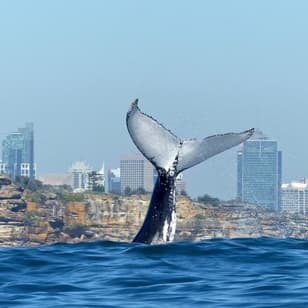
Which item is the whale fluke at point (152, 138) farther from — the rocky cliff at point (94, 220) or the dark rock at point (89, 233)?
the dark rock at point (89, 233)

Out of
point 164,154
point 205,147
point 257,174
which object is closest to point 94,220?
point 257,174

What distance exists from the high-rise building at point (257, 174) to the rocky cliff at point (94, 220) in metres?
61.7

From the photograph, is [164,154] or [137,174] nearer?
[164,154]

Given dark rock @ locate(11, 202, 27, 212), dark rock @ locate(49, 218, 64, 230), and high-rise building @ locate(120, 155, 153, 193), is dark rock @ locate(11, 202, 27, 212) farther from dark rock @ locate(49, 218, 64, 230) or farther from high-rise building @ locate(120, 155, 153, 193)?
high-rise building @ locate(120, 155, 153, 193)

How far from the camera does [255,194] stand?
190500 millimetres

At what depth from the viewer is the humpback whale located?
47.3 feet

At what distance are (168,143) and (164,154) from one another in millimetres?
140

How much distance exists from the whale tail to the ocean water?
0.85m

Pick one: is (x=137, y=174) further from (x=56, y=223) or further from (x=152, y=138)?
(x=152, y=138)

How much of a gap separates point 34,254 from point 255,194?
177 m

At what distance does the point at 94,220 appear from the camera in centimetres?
10962

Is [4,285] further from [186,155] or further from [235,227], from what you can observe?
[235,227]

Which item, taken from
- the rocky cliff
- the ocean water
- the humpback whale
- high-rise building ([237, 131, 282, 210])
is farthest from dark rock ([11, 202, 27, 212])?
the humpback whale

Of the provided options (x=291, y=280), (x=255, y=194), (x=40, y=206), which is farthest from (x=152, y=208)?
(x=255, y=194)
